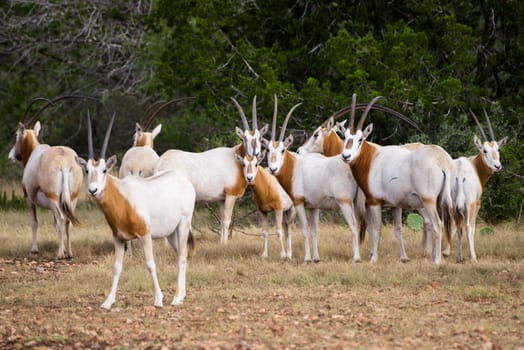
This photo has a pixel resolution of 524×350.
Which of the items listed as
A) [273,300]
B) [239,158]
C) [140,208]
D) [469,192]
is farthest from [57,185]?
[469,192]

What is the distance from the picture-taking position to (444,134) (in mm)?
14750

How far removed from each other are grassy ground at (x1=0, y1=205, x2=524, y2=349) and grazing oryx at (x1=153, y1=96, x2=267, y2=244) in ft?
2.19

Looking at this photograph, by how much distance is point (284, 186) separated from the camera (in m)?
11.9

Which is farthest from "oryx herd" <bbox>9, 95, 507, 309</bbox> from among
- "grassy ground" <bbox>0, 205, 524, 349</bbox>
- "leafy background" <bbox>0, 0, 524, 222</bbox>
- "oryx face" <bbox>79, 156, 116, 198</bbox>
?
"leafy background" <bbox>0, 0, 524, 222</bbox>

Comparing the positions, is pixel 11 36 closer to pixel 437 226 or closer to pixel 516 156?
pixel 516 156

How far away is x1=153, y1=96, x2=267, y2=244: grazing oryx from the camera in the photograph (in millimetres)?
12727

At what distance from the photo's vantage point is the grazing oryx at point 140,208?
8719mm

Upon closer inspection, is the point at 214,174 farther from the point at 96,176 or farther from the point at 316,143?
the point at 96,176

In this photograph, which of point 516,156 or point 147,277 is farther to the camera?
point 516,156

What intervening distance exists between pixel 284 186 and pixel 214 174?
1373mm

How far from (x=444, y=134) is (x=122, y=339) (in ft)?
→ 28.6

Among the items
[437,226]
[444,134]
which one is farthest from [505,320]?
[444,134]

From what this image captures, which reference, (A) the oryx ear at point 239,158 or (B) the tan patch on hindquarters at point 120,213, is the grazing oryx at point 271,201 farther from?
(B) the tan patch on hindquarters at point 120,213

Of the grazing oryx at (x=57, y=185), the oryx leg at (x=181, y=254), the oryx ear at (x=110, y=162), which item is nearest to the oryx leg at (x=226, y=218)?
the grazing oryx at (x=57, y=185)
